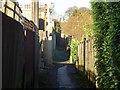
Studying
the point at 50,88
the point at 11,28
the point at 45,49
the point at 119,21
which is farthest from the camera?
the point at 45,49

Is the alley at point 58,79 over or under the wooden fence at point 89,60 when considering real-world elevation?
under

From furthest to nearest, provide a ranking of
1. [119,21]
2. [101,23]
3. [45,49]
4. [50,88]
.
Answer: [45,49], [50,88], [101,23], [119,21]

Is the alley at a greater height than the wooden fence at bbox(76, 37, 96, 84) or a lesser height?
lesser

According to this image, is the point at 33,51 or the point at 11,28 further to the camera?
the point at 33,51

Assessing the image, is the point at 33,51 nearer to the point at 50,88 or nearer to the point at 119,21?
the point at 50,88

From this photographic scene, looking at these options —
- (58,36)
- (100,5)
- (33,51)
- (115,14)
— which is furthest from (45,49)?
(58,36)

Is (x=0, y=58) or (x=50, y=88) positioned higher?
(x=0, y=58)

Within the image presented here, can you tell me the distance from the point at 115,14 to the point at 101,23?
196 centimetres

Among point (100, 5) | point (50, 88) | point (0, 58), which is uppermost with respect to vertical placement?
point (100, 5)

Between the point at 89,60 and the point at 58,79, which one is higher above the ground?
the point at 89,60

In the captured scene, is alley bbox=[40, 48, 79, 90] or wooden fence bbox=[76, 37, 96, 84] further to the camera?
alley bbox=[40, 48, 79, 90]

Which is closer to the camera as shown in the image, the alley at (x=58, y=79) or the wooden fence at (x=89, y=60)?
the wooden fence at (x=89, y=60)

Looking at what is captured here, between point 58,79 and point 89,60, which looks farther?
point 58,79

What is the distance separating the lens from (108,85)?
8.34 m
